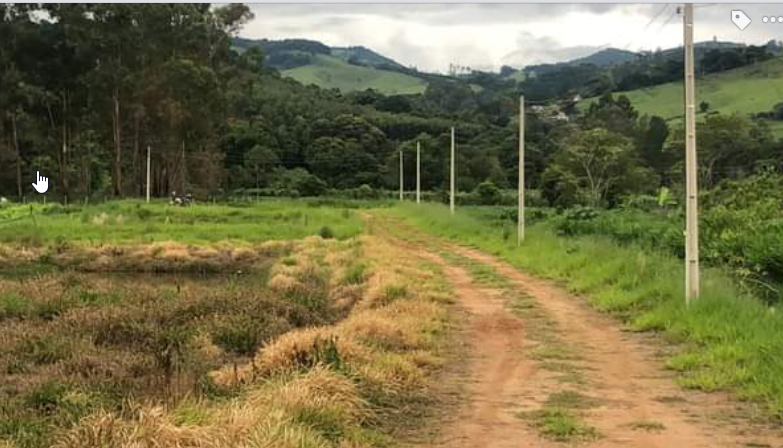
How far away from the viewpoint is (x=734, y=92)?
50562mm

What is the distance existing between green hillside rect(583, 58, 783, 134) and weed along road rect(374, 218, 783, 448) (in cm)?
3545

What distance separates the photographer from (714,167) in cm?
4488

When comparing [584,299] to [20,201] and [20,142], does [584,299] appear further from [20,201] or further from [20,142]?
[20,142]

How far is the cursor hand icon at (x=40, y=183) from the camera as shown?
64062 millimetres

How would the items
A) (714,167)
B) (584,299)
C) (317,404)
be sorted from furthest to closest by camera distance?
(714,167) < (584,299) < (317,404)

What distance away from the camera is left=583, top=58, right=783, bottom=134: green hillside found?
46.4m

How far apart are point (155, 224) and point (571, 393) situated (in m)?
34.5

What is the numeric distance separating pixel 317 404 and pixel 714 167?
137ft

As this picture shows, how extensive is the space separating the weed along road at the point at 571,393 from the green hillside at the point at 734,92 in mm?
35447

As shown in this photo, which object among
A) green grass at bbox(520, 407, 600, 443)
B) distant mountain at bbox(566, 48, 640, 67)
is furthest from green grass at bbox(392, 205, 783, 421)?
distant mountain at bbox(566, 48, 640, 67)

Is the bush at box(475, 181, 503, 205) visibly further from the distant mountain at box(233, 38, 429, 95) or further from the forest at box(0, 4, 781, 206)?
the distant mountain at box(233, 38, 429, 95)

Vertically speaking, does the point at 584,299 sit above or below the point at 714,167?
below

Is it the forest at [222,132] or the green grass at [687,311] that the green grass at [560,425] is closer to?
the green grass at [687,311]

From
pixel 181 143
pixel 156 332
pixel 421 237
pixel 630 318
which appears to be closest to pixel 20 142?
pixel 181 143
